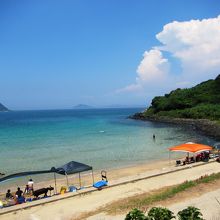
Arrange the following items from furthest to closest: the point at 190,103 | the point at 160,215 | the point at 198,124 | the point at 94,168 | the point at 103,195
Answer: the point at 190,103 < the point at 198,124 < the point at 94,168 < the point at 103,195 < the point at 160,215

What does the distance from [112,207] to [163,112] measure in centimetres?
8706

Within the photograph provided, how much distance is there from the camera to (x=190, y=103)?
9881 centimetres

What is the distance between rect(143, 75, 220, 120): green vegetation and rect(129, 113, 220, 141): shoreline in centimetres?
234

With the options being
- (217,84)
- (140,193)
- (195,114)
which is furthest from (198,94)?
(140,193)

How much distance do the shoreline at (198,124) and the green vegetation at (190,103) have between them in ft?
7.68

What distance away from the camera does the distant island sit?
77.9 m

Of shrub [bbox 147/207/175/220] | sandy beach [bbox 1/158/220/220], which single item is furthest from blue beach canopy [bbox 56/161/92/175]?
shrub [bbox 147/207/175/220]

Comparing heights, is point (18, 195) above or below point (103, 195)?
below

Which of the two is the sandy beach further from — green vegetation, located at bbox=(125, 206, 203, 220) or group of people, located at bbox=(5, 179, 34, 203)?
green vegetation, located at bbox=(125, 206, 203, 220)

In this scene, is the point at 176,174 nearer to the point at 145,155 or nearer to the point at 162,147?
the point at 145,155

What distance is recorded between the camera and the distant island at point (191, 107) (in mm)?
77925

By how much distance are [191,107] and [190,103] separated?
2515 millimetres

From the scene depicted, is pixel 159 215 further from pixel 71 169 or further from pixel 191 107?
pixel 191 107

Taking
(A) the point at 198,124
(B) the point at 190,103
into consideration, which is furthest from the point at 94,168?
(B) the point at 190,103
